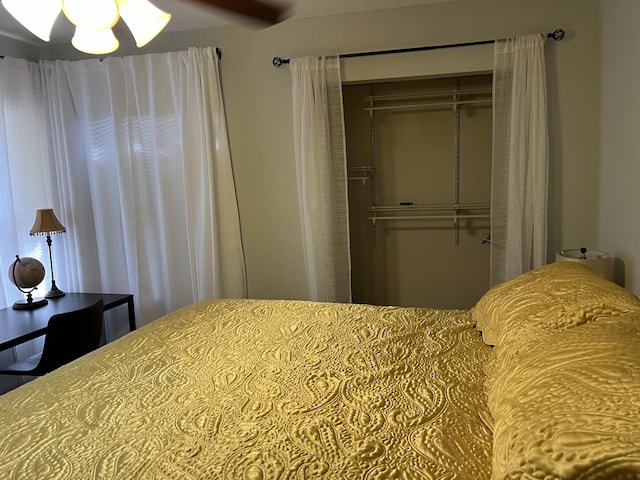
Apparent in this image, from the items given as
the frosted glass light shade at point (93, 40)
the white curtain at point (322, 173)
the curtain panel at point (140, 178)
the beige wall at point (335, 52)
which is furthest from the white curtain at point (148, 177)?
the frosted glass light shade at point (93, 40)

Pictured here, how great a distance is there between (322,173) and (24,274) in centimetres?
196

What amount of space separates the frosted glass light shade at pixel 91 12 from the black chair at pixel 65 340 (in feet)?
4.88

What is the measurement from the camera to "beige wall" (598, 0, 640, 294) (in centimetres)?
225

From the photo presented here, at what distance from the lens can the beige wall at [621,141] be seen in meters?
2.25

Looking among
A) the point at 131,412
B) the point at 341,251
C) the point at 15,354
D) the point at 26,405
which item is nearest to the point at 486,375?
the point at 131,412

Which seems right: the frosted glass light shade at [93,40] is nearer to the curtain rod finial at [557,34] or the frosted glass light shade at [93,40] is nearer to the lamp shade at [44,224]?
the lamp shade at [44,224]

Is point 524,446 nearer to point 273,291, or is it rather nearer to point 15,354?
point 273,291

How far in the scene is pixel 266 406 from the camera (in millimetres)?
1352

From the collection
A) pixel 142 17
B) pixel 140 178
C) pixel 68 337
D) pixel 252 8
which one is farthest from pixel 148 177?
pixel 252 8

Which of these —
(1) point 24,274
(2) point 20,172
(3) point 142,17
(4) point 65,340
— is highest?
(3) point 142,17

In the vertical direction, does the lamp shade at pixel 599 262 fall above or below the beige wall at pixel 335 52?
below

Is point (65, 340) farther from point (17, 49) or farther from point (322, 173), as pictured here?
point (17, 49)

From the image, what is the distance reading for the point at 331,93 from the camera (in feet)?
10.1

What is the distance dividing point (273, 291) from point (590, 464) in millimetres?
2814
